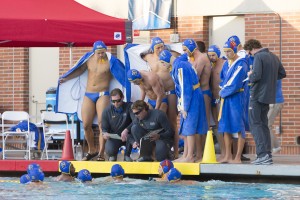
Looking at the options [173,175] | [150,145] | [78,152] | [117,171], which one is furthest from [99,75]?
[173,175]

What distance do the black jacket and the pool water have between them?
1418 mm

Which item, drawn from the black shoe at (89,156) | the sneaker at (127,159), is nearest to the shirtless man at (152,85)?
the sneaker at (127,159)

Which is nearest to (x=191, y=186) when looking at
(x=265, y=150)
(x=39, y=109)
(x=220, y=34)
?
(x=265, y=150)

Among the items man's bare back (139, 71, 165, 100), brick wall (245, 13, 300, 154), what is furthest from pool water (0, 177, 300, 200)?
brick wall (245, 13, 300, 154)

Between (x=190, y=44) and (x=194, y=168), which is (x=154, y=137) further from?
(x=190, y=44)

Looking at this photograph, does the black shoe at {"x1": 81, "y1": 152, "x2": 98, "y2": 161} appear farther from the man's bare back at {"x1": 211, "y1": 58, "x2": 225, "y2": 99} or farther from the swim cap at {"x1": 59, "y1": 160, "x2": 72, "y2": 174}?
the man's bare back at {"x1": 211, "y1": 58, "x2": 225, "y2": 99}

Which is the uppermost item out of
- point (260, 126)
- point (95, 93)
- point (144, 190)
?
point (95, 93)

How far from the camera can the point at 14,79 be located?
84.9 ft

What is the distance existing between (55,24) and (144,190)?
3.88m

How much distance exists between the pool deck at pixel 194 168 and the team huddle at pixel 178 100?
10.8 inches

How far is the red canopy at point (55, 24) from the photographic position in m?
19.0

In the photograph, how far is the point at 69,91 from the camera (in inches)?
802

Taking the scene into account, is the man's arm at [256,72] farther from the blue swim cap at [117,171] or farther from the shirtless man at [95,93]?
the shirtless man at [95,93]

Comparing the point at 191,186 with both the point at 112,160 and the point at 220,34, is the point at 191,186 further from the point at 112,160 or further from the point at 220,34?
the point at 220,34
